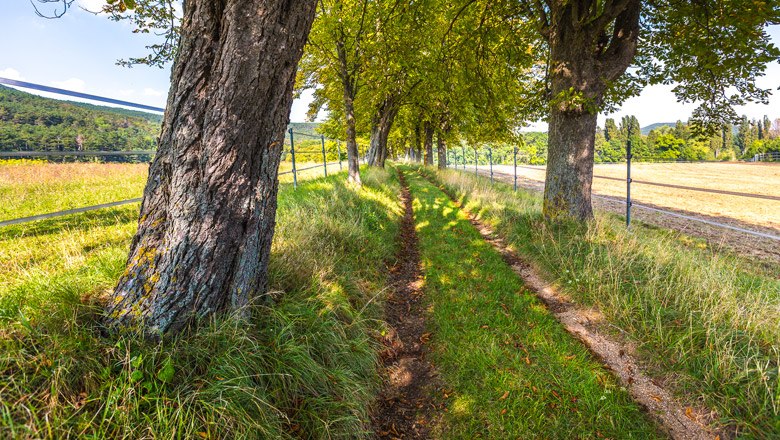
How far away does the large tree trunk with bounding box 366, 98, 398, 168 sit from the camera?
1769cm

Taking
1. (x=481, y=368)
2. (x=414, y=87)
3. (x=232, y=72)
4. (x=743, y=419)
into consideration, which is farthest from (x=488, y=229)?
(x=414, y=87)

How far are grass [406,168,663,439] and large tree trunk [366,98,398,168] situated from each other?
1375 centimetres

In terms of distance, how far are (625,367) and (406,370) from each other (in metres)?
2.15

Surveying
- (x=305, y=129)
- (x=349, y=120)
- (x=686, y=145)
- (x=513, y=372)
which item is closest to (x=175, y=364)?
(x=513, y=372)

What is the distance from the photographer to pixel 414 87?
16.1 metres

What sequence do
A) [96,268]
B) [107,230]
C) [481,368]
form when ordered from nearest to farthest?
1. [96,268]
2. [481,368]
3. [107,230]

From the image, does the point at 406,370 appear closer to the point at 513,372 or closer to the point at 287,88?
the point at 513,372

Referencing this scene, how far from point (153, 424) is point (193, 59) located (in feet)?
7.37

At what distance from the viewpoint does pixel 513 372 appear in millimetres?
2992

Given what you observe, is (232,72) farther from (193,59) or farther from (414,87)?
(414,87)

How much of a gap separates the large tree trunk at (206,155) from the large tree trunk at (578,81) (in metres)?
4.97

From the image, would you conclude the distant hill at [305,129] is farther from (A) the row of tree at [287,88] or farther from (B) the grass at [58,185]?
(B) the grass at [58,185]

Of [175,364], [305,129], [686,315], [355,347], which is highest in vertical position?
[305,129]

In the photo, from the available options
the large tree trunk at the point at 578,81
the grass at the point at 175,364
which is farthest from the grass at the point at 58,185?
the large tree trunk at the point at 578,81
